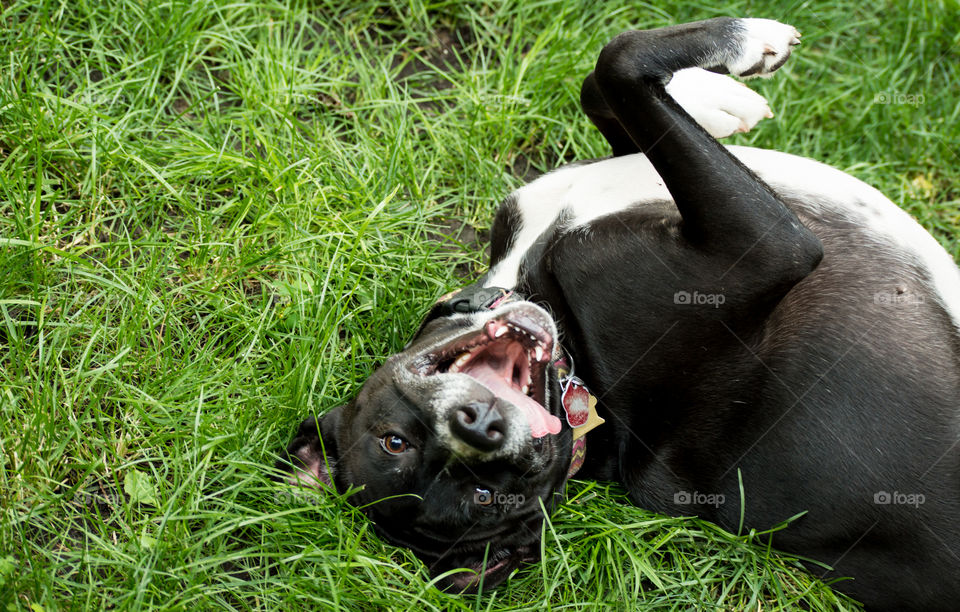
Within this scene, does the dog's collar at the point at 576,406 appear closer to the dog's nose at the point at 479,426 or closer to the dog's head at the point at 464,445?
the dog's head at the point at 464,445

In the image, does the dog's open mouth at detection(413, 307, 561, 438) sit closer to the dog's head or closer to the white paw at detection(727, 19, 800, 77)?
the dog's head

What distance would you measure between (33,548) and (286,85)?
2.66 m

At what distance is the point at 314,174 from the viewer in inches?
183

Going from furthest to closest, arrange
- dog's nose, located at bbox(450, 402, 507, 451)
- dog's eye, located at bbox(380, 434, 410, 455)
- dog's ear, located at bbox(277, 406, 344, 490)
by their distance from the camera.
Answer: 1. dog's ear, located at bbox(277, 406, 344, 490)
2. dog's eye, located at bbox(380, 434, 410, 455)
3. dog's nose, located at bbox(450, 402, 507, 451)

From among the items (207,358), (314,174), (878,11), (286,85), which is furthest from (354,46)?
(878,11)

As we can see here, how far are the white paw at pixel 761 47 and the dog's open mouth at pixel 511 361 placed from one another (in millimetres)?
1442

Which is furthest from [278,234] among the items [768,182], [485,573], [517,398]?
[768,182]

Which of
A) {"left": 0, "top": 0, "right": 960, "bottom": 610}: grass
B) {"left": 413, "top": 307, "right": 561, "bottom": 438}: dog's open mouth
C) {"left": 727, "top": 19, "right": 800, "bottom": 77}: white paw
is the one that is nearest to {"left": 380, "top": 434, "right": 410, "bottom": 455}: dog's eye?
{"left": 413, "top": 307, "right": 561, "bottom": 438}: dog's open mouth

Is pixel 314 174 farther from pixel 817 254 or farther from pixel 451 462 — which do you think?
pixel 817 254

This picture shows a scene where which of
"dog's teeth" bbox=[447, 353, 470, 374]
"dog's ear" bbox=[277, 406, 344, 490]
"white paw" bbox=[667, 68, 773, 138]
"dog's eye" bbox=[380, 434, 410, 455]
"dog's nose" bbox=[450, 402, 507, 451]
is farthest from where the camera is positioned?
"white paw" bbox=[667, 68, 773, 138]

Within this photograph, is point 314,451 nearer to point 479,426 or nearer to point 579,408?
point 479,426

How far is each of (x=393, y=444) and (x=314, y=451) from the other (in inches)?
20.0

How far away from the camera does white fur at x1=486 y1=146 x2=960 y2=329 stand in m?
3.80

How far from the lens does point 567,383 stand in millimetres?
3658
